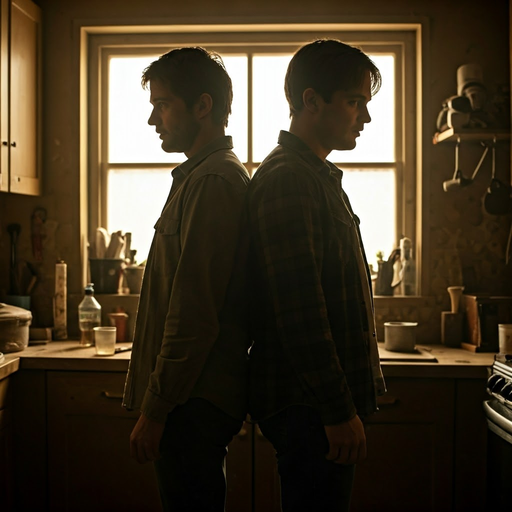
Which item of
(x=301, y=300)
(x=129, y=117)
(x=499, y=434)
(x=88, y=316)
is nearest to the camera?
(x=301, y=300)

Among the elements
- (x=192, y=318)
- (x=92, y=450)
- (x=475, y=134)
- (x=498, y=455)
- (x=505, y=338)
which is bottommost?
(x=92, y=450)

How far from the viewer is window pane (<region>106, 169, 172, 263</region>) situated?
3.22 m

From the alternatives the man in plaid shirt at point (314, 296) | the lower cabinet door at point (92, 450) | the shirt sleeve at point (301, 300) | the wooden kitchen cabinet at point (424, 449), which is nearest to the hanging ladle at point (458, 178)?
the wooden kitchen cabinet at point (424, 449)

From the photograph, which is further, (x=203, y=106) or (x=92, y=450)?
(x=92, y=450)

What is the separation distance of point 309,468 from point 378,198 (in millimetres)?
2123

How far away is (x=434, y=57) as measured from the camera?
301cm

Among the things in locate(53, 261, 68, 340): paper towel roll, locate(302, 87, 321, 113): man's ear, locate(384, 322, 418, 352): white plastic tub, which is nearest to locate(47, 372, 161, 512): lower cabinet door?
locate(53, 261, 68, 340): paper towel roll

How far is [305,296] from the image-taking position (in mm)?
1186

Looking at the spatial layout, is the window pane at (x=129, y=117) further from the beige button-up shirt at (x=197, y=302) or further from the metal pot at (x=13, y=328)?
the beige button-up shirt at (x=197, y=302)

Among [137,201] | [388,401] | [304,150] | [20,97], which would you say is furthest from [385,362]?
[20,97]

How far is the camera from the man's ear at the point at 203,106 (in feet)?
4.56

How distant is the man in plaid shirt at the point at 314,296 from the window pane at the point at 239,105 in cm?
176

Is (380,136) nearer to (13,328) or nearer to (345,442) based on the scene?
(13,328)

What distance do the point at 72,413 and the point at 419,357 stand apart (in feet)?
4.59
